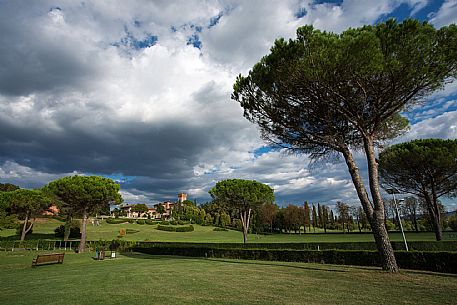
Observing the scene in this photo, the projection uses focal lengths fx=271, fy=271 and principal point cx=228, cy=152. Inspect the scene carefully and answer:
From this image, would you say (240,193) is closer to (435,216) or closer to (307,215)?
(435,216)

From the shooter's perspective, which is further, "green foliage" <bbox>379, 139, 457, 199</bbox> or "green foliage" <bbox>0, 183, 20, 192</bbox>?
"green foliage" <bbox>0, 183, 20, 192</bbox>

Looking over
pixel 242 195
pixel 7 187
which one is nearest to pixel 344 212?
pixel 242 195

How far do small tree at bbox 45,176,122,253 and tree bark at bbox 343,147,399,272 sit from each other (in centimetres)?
2622

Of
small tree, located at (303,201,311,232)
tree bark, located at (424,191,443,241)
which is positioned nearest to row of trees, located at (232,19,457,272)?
tree bark, located at (424,191,443,241)

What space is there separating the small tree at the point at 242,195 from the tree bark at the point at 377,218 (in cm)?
2296

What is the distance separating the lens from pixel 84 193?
28.5m

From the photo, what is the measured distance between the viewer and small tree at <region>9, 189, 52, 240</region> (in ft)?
116

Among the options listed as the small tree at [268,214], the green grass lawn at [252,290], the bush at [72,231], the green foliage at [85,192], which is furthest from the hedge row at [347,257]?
the small tree at [268,214]

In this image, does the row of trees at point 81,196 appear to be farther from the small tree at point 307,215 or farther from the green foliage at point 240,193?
the small tree at point 307,215

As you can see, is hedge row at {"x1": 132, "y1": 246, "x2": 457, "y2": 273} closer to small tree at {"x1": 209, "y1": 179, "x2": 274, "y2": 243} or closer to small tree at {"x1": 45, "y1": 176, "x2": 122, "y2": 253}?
small tree at {"x1": 209, "y1": 179, "x2": 274, "y2": 243}

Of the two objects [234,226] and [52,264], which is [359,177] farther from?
[234,226]

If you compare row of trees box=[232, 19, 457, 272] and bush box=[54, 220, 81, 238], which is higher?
row of trees box=[232, 19, 457, 272]

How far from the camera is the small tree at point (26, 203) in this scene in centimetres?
3522

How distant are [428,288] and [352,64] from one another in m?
7.64
